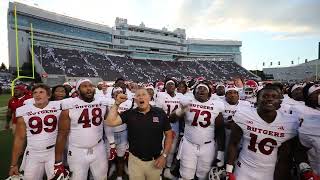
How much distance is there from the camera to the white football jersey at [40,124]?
4.76 meters

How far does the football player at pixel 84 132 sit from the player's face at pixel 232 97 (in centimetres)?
258

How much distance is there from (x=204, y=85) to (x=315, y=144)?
7.81 ft

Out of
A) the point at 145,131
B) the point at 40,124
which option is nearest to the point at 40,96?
the point at 40,124

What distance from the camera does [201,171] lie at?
17.7 feet

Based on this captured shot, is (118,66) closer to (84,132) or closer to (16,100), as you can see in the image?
(16,100)

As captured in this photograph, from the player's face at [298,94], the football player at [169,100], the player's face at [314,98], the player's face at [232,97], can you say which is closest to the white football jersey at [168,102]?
the football player at [169,100]

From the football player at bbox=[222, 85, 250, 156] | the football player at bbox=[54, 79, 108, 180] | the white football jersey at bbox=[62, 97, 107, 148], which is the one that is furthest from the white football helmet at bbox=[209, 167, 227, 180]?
the white football jersey at bbox=[62, 97, 107, 148]

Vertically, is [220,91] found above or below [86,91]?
below

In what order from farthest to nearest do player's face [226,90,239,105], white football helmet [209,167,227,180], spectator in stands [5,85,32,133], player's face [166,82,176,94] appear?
spectator in stands [5,85,32,133]
player's face [166,82,176,94]
player's face [226,90,239,105]
white football helmet [209,167,227,180]

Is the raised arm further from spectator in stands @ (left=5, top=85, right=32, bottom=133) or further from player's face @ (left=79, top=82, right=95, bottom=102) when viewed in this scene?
spectator in stands @ (left=5, top=85, right=32, bottom=133)

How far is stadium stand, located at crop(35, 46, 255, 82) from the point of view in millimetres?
47062

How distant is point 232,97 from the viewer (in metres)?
6.39

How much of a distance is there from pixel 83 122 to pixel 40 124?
63 centimetres

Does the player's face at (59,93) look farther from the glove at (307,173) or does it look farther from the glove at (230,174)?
the glove at (307,173)
